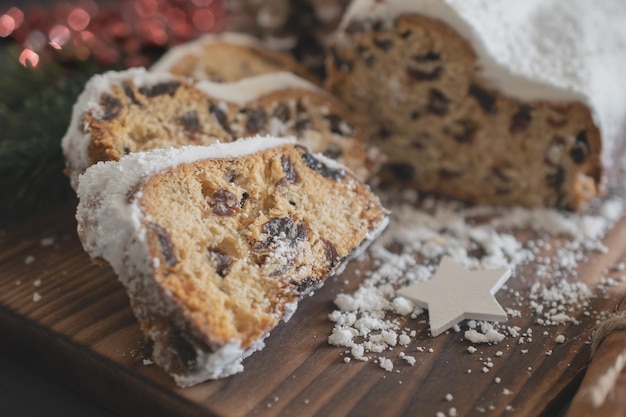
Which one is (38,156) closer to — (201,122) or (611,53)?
(201,122)

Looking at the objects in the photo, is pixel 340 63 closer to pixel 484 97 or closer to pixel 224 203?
pixel 484 97

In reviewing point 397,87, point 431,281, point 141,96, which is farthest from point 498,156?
point 141,96

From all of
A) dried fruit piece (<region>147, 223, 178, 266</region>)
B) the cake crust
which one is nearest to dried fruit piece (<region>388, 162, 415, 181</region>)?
the cake crust

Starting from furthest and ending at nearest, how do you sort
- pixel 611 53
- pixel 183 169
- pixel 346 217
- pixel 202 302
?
1. pixel 611 53
2. pixel 346 217
3. pixel 183 169
4. pixel 202 302

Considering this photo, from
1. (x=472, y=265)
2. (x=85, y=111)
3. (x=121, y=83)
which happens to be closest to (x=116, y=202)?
(x=85, y=111)

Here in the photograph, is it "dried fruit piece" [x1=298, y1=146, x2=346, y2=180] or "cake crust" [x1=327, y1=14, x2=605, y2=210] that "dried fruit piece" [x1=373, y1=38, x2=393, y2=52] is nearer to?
"cake crust" [x1=327, y1=14, x2=605, y2=210]

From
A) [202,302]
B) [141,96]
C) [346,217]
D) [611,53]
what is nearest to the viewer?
[202,302]

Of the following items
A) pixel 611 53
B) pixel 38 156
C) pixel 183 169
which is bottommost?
pixel 38 156
